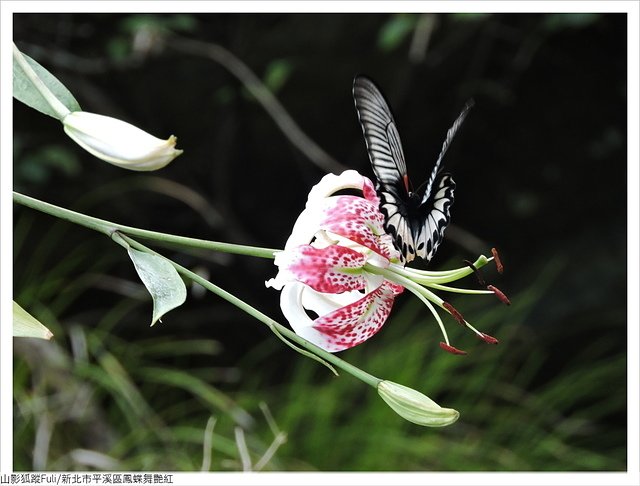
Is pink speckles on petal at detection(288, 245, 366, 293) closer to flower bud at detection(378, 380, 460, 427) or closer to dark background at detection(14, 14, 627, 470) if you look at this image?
flower bud at detection(378, 380, 460, 427)

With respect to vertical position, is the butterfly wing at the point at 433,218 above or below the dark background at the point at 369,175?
below

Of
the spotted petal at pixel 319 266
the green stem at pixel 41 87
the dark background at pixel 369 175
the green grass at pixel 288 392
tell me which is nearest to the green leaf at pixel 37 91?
the green stem at pixel 41 87

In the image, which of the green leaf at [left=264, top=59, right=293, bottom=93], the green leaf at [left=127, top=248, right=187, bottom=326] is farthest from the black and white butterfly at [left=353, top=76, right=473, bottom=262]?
the green leaf at [left=264, top=59, right=293, bottom=93]

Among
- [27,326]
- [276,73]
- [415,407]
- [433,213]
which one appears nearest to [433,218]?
[433,213]

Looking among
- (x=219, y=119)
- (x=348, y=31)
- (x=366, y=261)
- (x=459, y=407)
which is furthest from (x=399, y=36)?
(x=366, y=261)

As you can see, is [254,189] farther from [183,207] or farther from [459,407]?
[459,407]

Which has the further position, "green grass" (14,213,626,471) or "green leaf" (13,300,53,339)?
"green grass" (14,213,626,471)

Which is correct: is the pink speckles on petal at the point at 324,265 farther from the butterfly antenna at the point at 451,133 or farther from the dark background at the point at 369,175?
the dark background at the point at 369,175

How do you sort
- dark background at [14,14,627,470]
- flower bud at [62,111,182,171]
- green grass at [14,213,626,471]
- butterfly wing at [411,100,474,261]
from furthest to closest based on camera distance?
dark background at [14,14,627,470], green grass at [14,213,626,471], butterfly wing at [411,100,474,261], flower bud at [62,111,182,171]
